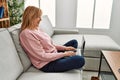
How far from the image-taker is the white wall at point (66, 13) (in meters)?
3.69

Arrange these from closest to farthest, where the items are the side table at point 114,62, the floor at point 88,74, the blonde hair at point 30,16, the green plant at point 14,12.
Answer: the side table at point 114,62, the blonde hair at point 30,16, the floor at point 88,74, the green plant at point 14,12

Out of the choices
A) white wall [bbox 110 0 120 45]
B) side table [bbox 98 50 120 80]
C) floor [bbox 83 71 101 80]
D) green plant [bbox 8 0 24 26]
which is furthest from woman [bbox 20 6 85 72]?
white wall [bbox 110 0 120 45]

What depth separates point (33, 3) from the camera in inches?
152

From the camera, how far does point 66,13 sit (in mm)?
3766

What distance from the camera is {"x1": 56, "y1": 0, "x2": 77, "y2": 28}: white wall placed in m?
3.69

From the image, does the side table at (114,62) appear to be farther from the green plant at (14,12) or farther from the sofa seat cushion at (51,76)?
the green plant at (14,12)

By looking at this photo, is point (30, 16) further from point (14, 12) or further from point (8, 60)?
point (14, 12)

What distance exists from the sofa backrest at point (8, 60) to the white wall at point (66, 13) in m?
2.39

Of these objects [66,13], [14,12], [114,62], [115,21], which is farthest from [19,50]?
[115,21]

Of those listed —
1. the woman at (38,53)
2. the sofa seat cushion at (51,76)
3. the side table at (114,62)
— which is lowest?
the sofa seat cushion at (51,76)

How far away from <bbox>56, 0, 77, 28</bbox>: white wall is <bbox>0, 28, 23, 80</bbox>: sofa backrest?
239cm

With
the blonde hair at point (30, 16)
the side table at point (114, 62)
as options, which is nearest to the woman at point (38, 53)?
the blonde hair at point (30, 16)

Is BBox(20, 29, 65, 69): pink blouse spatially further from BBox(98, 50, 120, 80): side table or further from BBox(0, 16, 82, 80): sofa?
BBox(98, 50, 120, 80): side table

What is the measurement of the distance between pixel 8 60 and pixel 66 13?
2.62 metres
